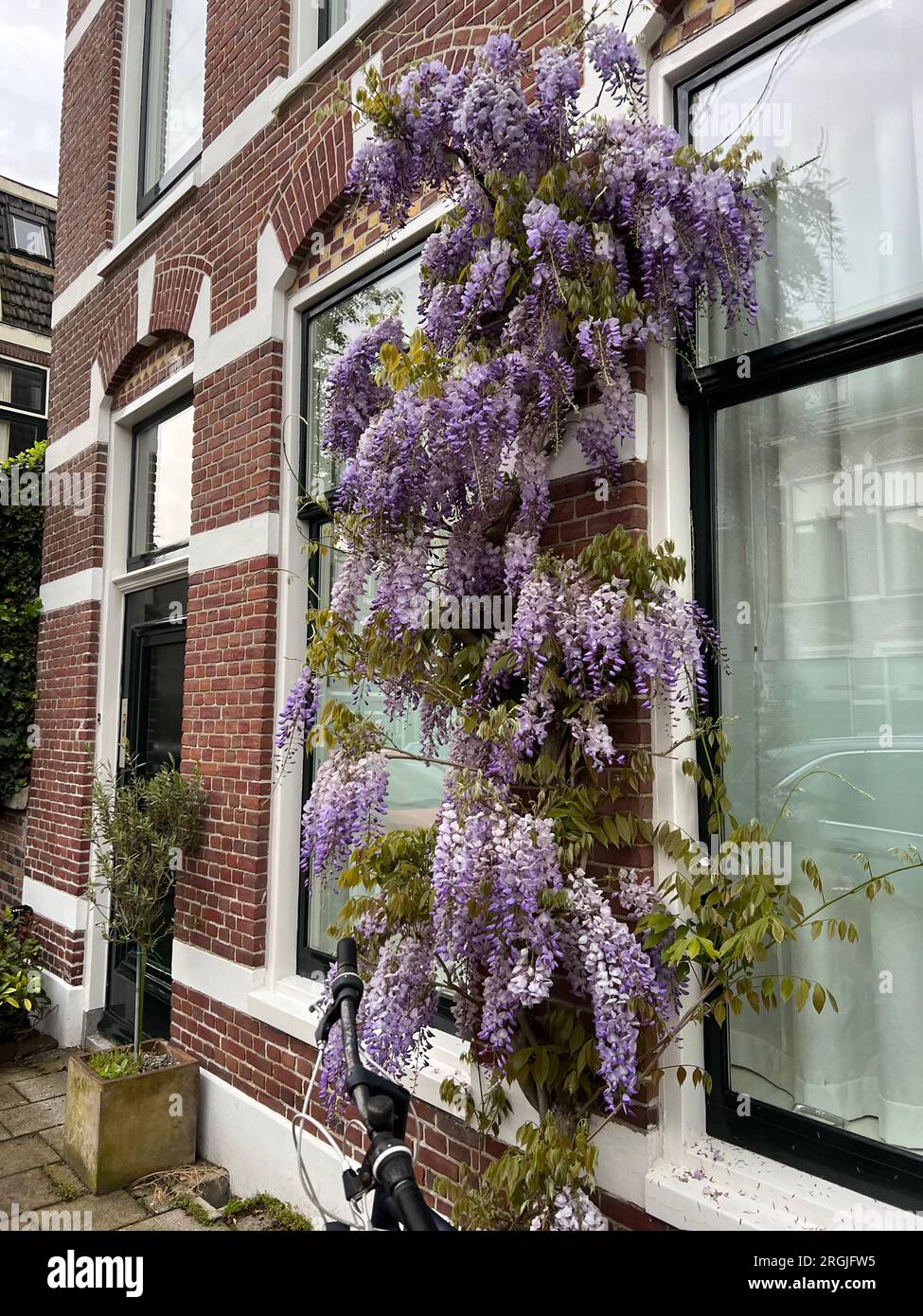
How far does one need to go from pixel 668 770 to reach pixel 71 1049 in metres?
4.90

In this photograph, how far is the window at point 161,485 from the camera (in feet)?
18.2

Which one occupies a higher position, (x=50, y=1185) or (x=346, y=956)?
(x=346, y=956)

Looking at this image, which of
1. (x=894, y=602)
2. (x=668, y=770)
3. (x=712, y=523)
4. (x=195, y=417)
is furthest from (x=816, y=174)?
(x=195, y=417)

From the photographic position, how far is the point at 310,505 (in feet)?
13.7

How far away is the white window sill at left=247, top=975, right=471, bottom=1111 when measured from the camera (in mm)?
3061

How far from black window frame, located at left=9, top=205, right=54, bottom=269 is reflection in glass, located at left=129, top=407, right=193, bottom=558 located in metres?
8.16

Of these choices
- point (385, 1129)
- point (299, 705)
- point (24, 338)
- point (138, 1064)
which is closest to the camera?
point (385, 1129)

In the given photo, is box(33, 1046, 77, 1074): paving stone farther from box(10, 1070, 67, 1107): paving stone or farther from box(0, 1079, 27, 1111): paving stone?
box(0, 1079, 27, 1111): paving stone

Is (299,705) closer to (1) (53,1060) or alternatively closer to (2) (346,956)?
(2) (346,956)

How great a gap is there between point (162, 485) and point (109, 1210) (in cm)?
404

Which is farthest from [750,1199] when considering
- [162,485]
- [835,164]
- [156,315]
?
[156,315]

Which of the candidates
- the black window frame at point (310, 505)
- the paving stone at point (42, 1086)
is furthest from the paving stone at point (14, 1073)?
the black window frame at point (310, 505)

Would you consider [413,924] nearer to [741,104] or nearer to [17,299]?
[741,104]

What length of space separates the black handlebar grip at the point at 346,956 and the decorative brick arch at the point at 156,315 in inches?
172
